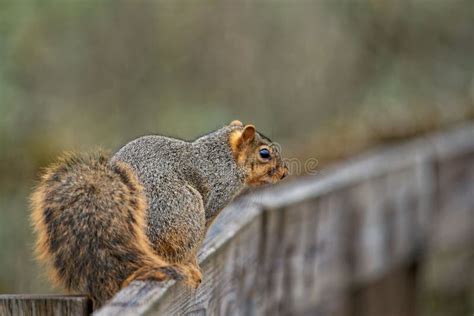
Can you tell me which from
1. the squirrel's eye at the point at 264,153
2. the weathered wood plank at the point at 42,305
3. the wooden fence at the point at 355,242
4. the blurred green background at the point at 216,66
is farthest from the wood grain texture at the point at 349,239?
the blurred green background at the point at 216,66

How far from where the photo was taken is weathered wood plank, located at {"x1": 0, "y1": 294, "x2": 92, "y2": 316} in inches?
67.0

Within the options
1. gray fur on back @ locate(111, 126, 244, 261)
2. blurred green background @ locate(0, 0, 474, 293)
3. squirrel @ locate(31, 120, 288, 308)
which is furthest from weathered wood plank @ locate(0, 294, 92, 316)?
blurred green background @ locate(0, 0, 474, 293)

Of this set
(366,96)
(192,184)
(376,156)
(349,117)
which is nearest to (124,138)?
(349,117)

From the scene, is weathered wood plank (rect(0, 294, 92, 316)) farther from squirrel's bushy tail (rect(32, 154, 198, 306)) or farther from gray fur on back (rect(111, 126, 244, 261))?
gray fur on back (rect(111, 126, 244, 261))

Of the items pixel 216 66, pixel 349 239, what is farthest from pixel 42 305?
pixel 216 66

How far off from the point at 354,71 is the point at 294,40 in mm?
564

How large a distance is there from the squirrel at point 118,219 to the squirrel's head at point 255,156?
1.38 feet

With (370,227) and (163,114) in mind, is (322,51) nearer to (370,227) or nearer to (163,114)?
(163,114)

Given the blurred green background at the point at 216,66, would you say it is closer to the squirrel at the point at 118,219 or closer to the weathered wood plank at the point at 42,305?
the squirrel at the point at 118,219

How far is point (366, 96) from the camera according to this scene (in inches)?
326

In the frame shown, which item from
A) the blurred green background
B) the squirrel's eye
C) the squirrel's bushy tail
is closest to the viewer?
the squirrel's bushy tail

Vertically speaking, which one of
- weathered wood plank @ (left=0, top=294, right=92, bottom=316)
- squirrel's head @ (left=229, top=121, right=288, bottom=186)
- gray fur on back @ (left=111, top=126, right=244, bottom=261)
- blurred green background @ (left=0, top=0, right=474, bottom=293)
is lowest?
weathered wood plank @ (left=0, top=294, right=92, bottom=316)

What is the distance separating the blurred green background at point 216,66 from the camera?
6.72 meters

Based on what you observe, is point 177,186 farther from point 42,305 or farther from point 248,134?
point 42,305
